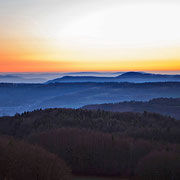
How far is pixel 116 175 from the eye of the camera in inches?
958

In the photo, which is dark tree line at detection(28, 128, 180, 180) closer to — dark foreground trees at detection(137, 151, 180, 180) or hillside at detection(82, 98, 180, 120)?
dark foreground trees at detection(137, 151, 180, 180)

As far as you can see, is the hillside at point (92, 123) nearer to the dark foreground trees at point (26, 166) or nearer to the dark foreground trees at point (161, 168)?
the dark foreground trees at point (161, 168)

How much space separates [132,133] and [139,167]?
14520 millimetres

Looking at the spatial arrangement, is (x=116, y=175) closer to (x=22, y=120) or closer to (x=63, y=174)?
(x=63, y=174)

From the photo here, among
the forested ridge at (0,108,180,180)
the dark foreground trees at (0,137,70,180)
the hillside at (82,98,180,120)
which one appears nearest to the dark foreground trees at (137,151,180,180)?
the forested ridge at (0,108,180,180)

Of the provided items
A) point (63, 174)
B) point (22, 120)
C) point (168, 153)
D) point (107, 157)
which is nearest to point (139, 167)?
point (168, 153)

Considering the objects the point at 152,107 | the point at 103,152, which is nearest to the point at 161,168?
the point at 103,152

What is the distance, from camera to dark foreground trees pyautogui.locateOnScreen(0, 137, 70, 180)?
A: 16.3m

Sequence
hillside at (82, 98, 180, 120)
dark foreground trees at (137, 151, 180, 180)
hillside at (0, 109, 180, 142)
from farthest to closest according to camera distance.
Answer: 1. hillside at (82, 98, 180, 120)
2. hillside at (0, 109, 180, 142)
3. dark foreground trees at (137, 151, 180, 180)

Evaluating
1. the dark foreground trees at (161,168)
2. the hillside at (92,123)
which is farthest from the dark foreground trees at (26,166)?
the hillside at (92,123)

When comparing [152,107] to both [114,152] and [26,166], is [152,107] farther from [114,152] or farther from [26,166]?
[26,166]

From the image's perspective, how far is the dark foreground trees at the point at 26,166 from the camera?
16281mm

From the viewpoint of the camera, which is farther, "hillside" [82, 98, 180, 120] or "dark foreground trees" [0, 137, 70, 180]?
"hillside" [82, 98, 180, 120]

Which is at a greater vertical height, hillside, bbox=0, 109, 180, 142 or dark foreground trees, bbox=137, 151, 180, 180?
dark foreground trees, bbox=137, 151, 180, 180
